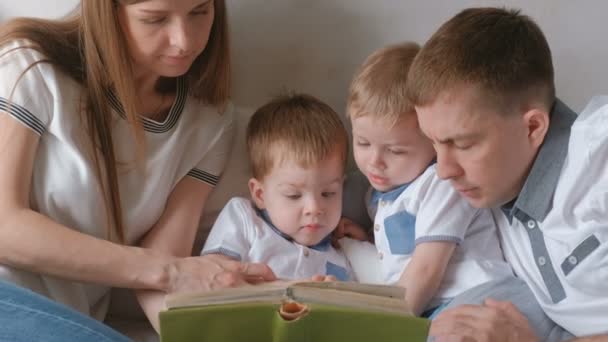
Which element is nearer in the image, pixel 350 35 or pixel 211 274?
pixel 211 274

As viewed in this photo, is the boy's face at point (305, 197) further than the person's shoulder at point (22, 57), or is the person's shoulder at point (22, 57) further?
the boy's face at point (305, 197)

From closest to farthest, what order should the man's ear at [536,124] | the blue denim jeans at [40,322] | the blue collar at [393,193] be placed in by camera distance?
1. the blue denim jeans at [40,322]
2. the man's ear at [536,124]
3. the blue collar at [393,193]

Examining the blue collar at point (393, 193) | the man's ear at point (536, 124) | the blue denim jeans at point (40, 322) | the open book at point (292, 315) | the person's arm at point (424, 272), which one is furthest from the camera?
the blue collar at point (393, 193)

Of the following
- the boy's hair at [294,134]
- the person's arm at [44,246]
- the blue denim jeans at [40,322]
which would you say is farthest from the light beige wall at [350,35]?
the blue denim jeans at [40,322]

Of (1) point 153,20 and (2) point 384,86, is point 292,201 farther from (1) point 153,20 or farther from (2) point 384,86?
(1) point 153,20

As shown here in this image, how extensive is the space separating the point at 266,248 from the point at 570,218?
0.57m

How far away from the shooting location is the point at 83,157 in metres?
1.31

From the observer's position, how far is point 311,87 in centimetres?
168

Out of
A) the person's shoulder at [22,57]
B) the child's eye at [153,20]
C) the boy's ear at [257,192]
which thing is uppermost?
the child's eye at [153,20]

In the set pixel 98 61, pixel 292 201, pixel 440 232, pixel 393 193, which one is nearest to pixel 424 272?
pixel 440 232

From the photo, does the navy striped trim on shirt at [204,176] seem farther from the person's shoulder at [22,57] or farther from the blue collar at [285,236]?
the person's shoulder at [22,57]

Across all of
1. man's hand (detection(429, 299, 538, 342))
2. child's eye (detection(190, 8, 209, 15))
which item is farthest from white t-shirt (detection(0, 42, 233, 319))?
man's hand (detection(429, 299, 538, 342))

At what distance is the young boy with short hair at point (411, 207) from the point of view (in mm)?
1332

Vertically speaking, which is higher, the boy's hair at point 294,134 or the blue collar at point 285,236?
the boy's hair at point 294,134
